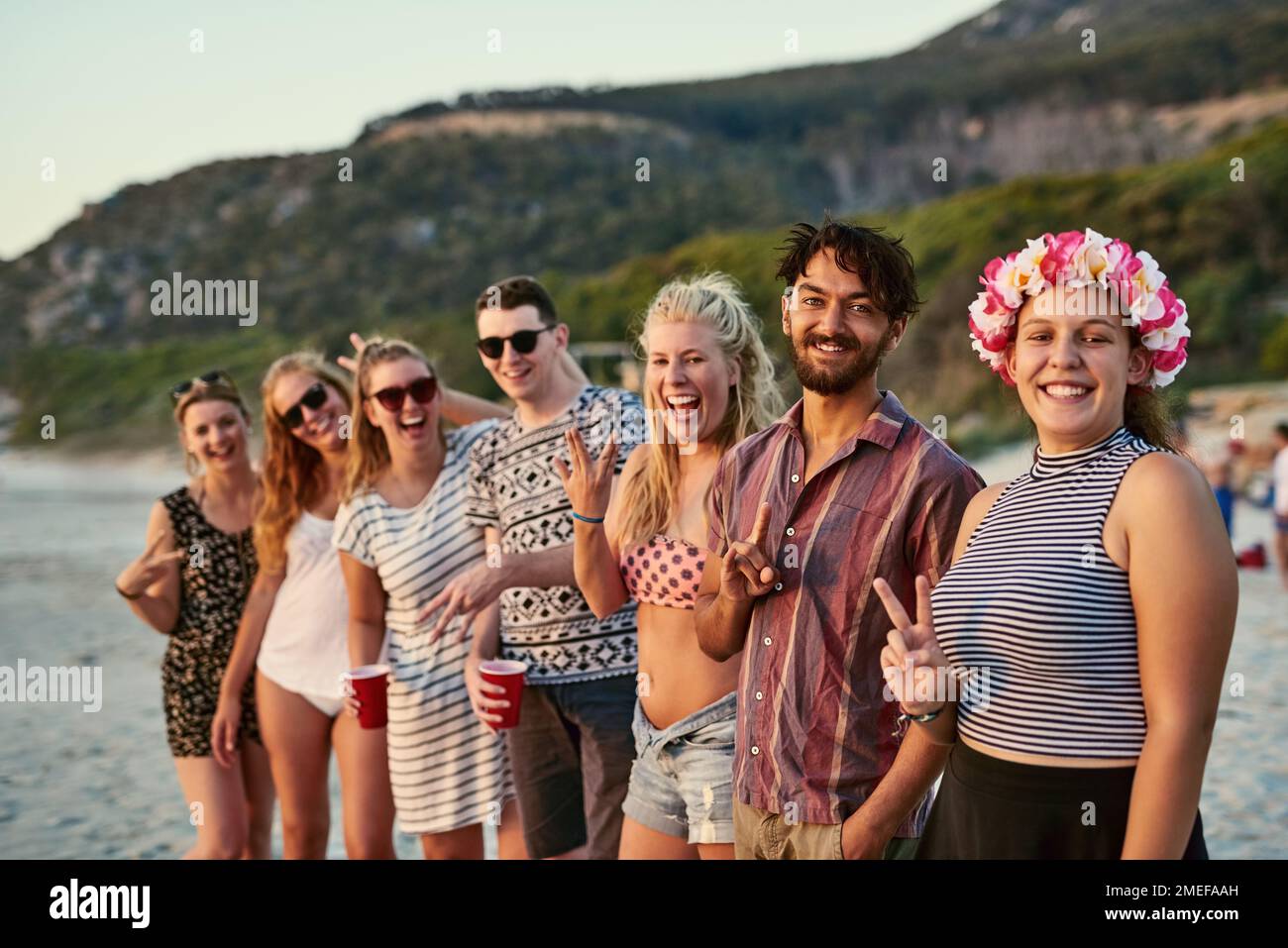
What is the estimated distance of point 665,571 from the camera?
3.09 m

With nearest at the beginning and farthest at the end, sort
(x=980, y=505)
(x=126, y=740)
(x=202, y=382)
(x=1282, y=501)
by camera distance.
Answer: (x=980, y=505), (x=202, y=382), (x=126, y=740), (x=1282, y=501)

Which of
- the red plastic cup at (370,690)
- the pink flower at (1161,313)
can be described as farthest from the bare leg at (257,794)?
the pink flower at (1161,313)

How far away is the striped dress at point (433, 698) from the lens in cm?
382

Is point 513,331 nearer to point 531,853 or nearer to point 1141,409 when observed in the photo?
point 531,853

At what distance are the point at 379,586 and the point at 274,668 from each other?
1.78 feet

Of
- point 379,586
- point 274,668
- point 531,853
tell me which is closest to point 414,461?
point 379,586

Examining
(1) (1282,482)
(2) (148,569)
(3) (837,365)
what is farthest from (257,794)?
(1) (1282,482)

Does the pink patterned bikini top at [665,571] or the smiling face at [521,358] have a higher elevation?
the smiling face at [521,358]

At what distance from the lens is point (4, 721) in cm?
1126

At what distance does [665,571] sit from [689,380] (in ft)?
1.67

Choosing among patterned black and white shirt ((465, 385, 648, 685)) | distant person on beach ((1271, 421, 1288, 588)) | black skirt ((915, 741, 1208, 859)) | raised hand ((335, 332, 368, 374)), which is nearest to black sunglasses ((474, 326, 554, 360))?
patterned black and white shirt ((465, 385, 648, 685))

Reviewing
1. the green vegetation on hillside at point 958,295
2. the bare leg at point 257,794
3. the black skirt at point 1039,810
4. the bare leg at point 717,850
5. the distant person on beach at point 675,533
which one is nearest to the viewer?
the black skirt at point 1039,810

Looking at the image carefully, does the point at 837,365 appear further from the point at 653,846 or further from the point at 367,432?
the point at 367,432

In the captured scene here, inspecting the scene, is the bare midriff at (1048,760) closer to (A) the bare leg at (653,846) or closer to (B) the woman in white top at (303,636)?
(A) the bare leg at (653,846)
